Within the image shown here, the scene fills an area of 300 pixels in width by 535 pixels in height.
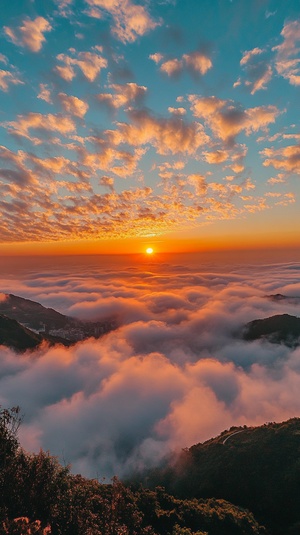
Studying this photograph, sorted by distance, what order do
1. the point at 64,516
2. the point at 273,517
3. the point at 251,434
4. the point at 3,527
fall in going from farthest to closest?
the point at 251,434
the point at 273,517
the point at 64,516
the point at 3,527

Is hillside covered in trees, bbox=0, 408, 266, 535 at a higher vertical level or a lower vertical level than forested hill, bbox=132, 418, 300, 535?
higher

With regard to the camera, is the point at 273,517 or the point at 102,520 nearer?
the point at 102,520

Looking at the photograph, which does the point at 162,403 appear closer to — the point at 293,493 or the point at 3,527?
the point at 293,493

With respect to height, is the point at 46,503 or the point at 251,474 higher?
the point at 46,503

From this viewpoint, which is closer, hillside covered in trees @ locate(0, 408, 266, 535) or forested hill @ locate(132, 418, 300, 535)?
hillside covered in trees @ locate(0, 408, 266, 535)

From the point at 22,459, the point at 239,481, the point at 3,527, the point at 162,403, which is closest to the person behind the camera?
the point at 3,527

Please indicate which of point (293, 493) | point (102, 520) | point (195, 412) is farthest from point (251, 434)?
point (195, 412)

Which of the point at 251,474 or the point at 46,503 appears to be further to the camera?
the point at 251,474

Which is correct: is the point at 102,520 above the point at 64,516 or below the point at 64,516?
below
